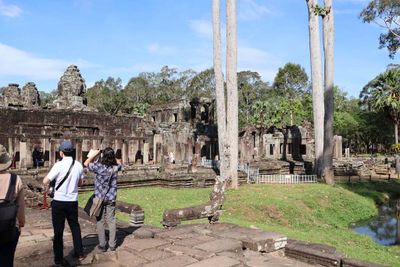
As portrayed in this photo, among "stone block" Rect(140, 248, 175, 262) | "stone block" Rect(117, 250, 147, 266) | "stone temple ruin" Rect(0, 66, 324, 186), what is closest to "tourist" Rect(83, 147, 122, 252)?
"stone block" Rect(117, 250, 147, 266)

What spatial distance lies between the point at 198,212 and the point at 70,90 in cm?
2131

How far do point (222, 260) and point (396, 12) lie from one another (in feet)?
60.6

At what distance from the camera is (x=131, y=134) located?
26422 mm

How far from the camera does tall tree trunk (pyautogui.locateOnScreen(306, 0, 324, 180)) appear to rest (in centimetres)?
1939

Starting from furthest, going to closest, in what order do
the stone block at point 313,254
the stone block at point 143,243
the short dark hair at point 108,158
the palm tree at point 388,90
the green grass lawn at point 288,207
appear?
the palm tree at point 388,90
the green grass lawn at point 288,207
the stone block at point 143,243
the short dark hair at point 108,158
the stone block at point 313,254

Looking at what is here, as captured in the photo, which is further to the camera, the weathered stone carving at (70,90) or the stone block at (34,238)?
the weathered stone carving at (70,90)

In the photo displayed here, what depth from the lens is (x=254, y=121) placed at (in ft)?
152

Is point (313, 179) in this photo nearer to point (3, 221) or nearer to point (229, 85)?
point (229, 85)

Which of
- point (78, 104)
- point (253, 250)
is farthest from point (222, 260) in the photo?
point (78, 104)

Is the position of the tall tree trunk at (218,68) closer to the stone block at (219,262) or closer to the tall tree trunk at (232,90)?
the tall tree trunk at (232,90)

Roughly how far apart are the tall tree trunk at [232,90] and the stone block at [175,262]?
36.1 feet

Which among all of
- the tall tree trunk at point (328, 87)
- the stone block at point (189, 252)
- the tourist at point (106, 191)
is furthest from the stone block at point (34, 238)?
the tall tree trunk at point (328, 87)

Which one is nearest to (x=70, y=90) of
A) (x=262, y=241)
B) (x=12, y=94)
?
(x=12, y=94)

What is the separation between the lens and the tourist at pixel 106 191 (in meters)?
5.30
